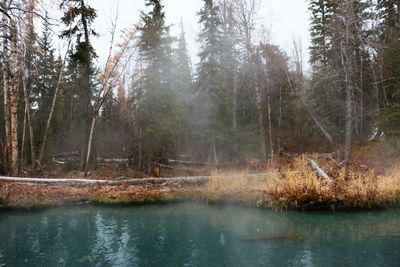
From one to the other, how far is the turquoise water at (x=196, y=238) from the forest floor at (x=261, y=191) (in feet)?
1.74

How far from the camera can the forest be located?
18062 mm

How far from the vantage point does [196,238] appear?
9641 mm

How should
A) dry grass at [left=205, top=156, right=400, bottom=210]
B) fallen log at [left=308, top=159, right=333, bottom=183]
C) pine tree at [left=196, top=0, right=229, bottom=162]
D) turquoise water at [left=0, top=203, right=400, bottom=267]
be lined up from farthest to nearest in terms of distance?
pine tree at [left=196, top=0, right=229, bottom=162], fallen log at [left=308, top=159, right=333, bottom=183], dry grass at [left=205, top=156, right=400, bottom=210], turquoise water at [left=0, top=203, right=400, bottom=267]

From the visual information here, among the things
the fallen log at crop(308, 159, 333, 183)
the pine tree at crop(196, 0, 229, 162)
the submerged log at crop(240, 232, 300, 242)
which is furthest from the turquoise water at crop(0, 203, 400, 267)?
the pine tree at crop(196, 0, 229, 162)

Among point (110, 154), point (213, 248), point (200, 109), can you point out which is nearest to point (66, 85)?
point (110, 154)

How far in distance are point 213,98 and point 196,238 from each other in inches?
542

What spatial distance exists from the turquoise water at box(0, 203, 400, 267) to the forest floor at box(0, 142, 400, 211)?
53 cm

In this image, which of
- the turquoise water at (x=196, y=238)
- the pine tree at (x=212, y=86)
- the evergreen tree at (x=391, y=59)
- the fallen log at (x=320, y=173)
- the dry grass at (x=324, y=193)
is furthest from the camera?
the pine tree at (x=212, y=86)

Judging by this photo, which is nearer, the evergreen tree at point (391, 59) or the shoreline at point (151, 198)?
the shoreline at point (151, 198)

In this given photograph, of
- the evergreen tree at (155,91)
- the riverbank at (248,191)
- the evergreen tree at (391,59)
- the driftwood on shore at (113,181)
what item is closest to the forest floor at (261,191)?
the riverbank at (248,191)

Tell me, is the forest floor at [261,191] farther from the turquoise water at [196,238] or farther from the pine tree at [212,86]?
the pine tree at [212,86]

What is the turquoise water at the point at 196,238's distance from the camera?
25.7 feet

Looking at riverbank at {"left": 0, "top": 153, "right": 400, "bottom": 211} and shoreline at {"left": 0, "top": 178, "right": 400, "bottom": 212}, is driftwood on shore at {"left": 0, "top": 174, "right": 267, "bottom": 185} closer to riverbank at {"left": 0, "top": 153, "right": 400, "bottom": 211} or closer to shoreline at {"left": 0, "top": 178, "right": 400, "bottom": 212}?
riverbank at {"left": 0, "top": 153, "right": 400, "bottom": 211}

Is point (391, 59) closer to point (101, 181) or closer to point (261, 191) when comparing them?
point (261, 191)
